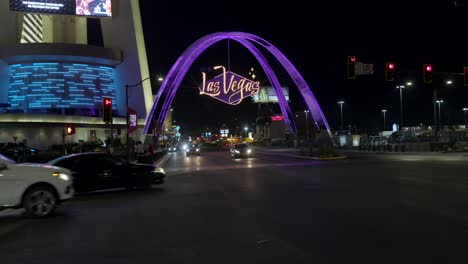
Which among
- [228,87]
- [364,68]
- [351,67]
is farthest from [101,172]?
[228,87]

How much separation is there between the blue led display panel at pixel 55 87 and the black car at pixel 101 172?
3081 inches

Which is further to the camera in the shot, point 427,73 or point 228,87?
point 228,87

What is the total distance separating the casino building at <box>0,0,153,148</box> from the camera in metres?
78.1

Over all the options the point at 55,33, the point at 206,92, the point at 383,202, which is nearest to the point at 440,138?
the point at 206,92

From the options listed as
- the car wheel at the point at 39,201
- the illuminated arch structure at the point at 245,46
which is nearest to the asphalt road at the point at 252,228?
the car wheel at the point at 39,201

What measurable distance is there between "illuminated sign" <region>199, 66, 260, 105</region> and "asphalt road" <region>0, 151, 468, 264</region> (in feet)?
165

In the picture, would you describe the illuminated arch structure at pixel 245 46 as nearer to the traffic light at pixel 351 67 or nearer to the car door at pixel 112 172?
the traffic light at pixel 351 67

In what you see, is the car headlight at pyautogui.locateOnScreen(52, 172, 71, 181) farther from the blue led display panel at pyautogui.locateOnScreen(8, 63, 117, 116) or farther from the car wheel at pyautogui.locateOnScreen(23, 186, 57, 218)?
the blue led display panel at pyautogui.locateOnScreen(8, 63, 117, 116)

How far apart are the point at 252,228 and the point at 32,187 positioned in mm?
5373

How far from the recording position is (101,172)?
51.9 feet

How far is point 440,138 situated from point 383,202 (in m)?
50.2

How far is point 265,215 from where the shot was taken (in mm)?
10781

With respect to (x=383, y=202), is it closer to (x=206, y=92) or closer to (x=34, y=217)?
(x=34, y=217)

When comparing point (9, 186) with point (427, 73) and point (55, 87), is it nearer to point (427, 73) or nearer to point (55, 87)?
point (427, 73)
